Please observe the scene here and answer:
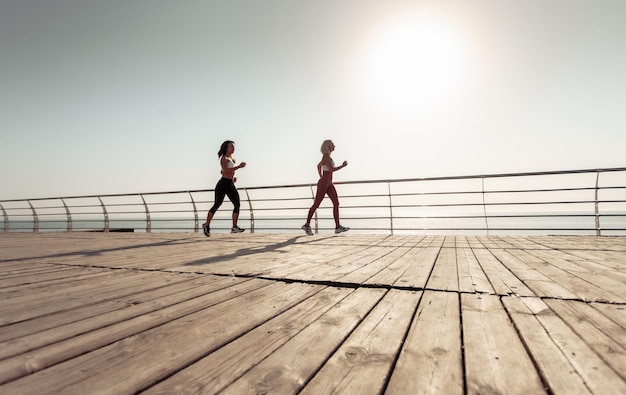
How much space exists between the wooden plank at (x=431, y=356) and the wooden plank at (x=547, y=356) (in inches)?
8.6

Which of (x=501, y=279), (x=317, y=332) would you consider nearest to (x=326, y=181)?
(x=501, y=279)

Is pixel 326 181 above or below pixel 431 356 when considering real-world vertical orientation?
above

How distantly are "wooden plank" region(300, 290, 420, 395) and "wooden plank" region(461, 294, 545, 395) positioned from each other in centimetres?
22

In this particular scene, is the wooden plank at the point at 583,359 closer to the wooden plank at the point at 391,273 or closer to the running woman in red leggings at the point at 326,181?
A: the wooden plank at the point at 391,273

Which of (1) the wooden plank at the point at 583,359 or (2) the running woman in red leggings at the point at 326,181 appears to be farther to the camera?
(2) the running woman in red leggings at the point at 326,181

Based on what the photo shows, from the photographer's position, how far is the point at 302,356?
1.00 metres

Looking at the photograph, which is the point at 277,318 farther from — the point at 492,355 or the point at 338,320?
the point at 492,355

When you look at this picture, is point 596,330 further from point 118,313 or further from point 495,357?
point 118,313

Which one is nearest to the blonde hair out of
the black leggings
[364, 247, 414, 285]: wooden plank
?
the black leggings

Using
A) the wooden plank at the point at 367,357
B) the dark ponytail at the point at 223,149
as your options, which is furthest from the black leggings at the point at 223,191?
the wooden plank at the point at 367,357

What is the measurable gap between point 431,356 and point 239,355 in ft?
2.04

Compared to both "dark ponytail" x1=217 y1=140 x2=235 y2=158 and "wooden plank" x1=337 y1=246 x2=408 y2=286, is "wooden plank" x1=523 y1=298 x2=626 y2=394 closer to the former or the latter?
"wooden plank" x1=337 y1=246 x2=408 y2=286

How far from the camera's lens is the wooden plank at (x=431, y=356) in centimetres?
82

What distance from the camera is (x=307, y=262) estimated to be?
2980 mm
